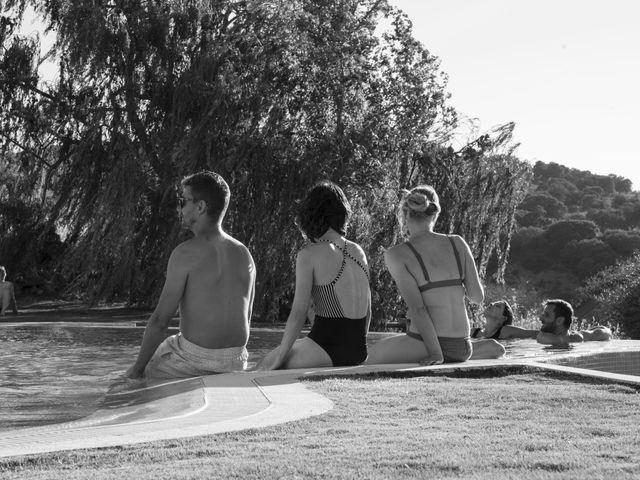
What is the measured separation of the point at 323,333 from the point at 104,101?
12.9m

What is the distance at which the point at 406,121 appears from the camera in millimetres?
20641

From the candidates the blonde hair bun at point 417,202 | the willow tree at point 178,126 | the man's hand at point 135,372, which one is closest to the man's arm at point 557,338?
the blonde hair bun at point 417,202

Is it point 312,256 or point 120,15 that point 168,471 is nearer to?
point 312,256

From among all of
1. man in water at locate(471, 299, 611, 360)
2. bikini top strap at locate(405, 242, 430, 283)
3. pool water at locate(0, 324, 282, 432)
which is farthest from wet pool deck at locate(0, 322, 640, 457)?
man in water at locate(471, 299, 611, 360)

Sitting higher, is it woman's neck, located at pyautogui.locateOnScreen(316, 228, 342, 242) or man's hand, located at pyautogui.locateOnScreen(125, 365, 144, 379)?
woman's neck, located at pyautogui.locateOnScreen(316, 228, 342, 242)

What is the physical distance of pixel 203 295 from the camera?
6.23m

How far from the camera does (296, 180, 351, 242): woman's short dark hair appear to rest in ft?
21.3

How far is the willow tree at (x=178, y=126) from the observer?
57.5 feet

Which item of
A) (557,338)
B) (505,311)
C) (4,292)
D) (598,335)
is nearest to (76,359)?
(505,311)

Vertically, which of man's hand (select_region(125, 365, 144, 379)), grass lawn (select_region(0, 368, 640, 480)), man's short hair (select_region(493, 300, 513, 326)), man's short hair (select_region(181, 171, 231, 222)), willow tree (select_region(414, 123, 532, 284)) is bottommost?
grass lawn (select_region(0, 368, 640, 480))

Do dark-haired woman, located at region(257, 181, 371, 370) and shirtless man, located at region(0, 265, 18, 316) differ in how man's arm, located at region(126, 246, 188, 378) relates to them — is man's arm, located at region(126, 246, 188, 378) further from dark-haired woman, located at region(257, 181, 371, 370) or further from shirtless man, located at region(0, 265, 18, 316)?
shirtless man, located at region(0, 265, 18, 316)

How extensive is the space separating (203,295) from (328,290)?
31.6 inches

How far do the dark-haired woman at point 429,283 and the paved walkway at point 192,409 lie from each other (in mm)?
355

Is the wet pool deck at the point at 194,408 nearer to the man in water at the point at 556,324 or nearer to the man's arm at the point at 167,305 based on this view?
the man's arm at the point at 167,305
